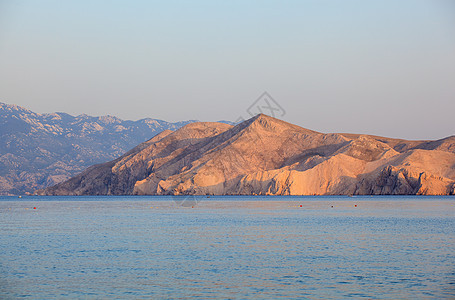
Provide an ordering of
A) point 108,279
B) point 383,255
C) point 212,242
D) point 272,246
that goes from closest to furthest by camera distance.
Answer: point 108,279 < point 383,255 < point 272,246 < point 212,242

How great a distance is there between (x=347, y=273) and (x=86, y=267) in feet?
59.7

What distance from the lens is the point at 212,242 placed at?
57.6m

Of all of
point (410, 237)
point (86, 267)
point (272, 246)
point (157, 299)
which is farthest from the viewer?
point (410, 237)

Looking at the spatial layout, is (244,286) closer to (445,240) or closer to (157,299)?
(157,299)

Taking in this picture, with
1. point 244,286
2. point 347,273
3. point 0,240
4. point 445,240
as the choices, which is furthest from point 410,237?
point 0,240

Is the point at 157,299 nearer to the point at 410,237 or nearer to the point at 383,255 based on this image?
the point at 383,255

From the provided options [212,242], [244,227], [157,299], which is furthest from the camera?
[244,227]

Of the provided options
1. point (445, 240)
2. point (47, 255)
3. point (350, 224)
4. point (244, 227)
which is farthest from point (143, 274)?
point (350, 224)

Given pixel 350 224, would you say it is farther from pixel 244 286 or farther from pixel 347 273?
pixel 244 286

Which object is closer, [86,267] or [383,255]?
[86,267]

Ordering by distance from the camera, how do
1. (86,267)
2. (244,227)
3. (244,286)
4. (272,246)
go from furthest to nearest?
(244,227) < (272,246) < (86,267) < (244,286)

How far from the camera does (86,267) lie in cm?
4231

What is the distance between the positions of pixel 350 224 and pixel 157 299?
5303 cm

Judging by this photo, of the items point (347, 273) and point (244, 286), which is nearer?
point (244, 286)
